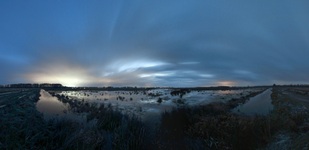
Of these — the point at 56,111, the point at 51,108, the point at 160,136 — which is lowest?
the point at 160,136

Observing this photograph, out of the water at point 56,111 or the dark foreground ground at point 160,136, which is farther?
the water at point 56,111

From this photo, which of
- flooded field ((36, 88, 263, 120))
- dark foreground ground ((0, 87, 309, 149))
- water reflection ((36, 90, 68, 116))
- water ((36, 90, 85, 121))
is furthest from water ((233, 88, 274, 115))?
water reflection ((36, 90, 68, 116))

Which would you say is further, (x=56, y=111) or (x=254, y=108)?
(x=254, y=108)

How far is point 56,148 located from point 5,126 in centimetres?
358

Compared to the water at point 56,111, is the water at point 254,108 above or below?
below

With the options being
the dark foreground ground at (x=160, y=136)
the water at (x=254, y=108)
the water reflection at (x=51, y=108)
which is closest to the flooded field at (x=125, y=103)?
the water reflection at (x=51, y=108)

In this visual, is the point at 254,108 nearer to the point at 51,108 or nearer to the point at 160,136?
the point at 160,136

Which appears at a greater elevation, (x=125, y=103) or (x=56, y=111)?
(x=125, y=103)

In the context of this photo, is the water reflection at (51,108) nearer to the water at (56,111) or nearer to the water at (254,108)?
the water at (56,111)

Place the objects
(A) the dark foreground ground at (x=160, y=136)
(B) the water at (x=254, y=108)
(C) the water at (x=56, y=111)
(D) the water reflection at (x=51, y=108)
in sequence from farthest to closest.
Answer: (B) the water at (x=254, y=108) → (D) the water reflection at (x=51, y=108) → (C) the water at (x=56, y=111) → (A) the dark foreground ground at (x=160, y=136)

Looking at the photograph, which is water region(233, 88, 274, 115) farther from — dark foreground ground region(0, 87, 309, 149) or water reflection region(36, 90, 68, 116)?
water reflection region(36, 90, 68, 116)

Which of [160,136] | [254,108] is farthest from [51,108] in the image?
[254,108]

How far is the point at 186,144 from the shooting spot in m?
12.6

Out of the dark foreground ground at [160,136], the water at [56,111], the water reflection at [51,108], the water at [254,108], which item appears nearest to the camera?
the dark foreground ground at [160,136]
